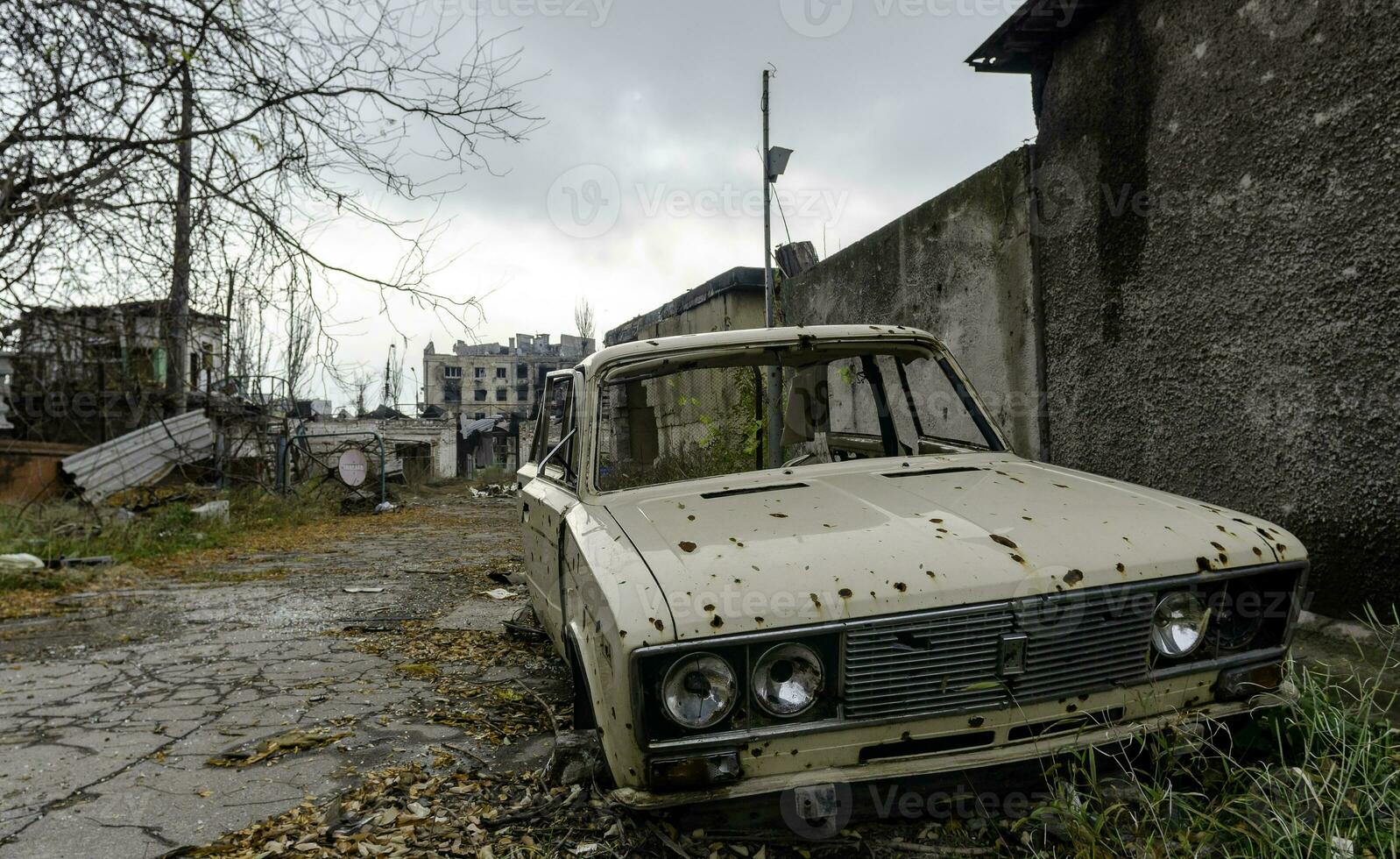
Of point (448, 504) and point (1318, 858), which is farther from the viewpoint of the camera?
point (448, 504)

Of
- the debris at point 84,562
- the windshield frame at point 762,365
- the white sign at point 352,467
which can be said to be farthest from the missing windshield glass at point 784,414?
the white sign at point 352,467

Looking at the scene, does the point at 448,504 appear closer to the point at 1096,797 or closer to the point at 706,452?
the point at 706,452

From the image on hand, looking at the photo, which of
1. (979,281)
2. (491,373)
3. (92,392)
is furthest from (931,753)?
(491,373)

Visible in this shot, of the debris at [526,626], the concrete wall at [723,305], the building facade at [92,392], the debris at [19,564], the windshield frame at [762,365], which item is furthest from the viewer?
the building facade at [92,392]

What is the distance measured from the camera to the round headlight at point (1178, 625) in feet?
6.66

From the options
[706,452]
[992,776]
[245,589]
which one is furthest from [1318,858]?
[245,589]

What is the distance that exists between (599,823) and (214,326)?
630 cm

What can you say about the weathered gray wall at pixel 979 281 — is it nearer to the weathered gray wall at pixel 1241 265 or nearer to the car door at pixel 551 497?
the weathered gray wall at pixel 1241 265

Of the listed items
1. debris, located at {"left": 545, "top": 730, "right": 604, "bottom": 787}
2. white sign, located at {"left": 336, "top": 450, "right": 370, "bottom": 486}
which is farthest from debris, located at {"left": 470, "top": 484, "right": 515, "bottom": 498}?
debris, located at {"left": 545, "top": 730, "right": 604, "bottom": 787}

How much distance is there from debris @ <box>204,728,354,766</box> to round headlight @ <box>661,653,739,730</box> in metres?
1.93

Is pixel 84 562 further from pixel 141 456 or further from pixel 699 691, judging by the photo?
pixel 699 691

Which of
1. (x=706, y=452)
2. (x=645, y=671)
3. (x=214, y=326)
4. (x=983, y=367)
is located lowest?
(x=645, y=671)

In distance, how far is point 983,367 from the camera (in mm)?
5320

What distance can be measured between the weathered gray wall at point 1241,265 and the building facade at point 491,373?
6579cm
